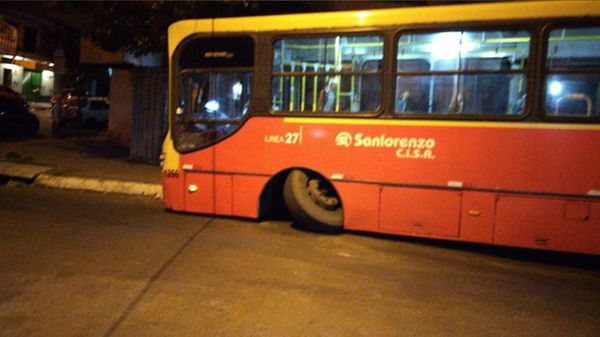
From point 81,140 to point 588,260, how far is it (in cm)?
1541

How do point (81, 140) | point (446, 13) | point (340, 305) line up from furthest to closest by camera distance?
point (81, 140), point (446, 13), point (340, 305)

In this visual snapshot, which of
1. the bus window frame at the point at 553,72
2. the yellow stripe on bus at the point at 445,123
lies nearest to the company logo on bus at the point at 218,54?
→ the yellow stripe on bus at the point at 445,123

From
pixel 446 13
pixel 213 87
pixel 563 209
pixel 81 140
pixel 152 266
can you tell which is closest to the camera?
pixel 152 266

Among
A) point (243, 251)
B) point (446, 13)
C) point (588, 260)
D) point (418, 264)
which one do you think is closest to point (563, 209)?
point (588, 260)

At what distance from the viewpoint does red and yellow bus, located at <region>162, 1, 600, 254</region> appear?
663cm

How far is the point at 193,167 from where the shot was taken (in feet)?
27.8

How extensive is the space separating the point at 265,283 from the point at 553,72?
393cm

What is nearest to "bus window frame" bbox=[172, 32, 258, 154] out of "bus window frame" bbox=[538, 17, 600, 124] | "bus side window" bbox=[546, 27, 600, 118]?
"bus window frame" bbox=[538, 17, 600, 124]

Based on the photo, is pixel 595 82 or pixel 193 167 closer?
pixel 595 82

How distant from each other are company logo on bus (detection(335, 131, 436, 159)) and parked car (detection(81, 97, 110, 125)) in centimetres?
2190

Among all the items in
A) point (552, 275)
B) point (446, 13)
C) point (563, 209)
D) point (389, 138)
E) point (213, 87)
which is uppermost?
point (446, 13)

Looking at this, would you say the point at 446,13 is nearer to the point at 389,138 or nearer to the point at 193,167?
the point at 389,138

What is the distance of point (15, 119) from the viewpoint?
18.4 metres

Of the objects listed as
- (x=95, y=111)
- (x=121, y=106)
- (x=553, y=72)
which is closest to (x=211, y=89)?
(x=553, y=72)
